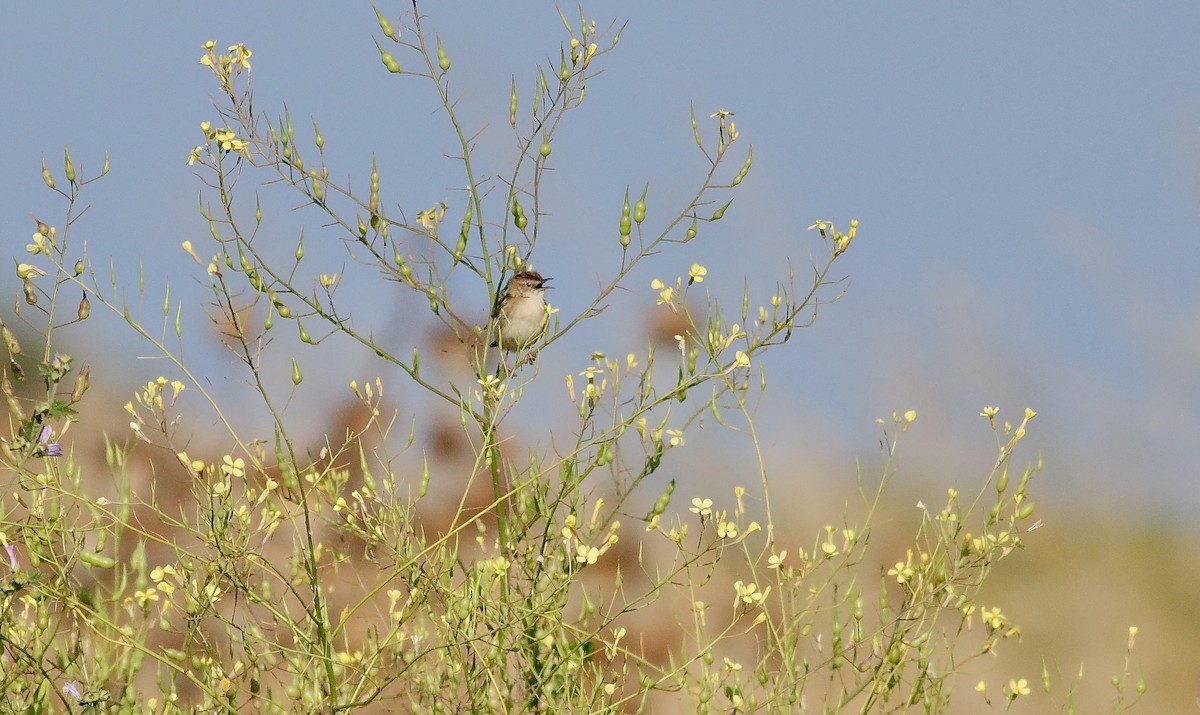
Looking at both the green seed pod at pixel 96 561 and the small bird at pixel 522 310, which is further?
Answer: the small bird at pixel 522 310

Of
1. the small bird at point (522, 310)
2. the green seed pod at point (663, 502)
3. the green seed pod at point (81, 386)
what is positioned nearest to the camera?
the green seed pod at point (81, 386)

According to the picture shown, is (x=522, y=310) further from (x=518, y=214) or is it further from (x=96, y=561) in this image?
(x=96, y=561)

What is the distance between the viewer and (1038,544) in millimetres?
9781

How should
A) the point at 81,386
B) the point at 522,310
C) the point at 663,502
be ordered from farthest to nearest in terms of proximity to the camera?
the point at 522,310
the point at 663,502
the point at 81,386

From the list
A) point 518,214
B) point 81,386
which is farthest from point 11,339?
point 518,214

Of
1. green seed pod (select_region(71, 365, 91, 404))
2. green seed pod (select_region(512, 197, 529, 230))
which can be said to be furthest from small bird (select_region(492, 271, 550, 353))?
green seed pod (select_region(71, 365, 91, 404))

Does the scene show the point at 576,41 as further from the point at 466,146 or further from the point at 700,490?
the point at 700,490

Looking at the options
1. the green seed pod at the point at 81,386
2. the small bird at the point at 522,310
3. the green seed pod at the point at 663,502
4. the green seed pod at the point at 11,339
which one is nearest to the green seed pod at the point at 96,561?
the green seed pod at the point at 81,386

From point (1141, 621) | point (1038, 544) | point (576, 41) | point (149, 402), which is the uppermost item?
point (1038, 544)

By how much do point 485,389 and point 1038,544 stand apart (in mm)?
7026

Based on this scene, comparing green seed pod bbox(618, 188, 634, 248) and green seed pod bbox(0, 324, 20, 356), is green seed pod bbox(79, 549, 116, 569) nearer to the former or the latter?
green seed pod bbox(0, 324, 20, 356)

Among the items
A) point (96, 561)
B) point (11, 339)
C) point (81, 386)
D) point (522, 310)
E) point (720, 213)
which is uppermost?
point (522, 310)

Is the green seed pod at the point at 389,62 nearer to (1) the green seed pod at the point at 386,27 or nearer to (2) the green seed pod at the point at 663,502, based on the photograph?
(1) the green seed pod at the point at 386,27

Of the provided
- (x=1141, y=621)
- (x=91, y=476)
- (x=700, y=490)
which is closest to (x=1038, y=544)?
(x=1141, y=621)
